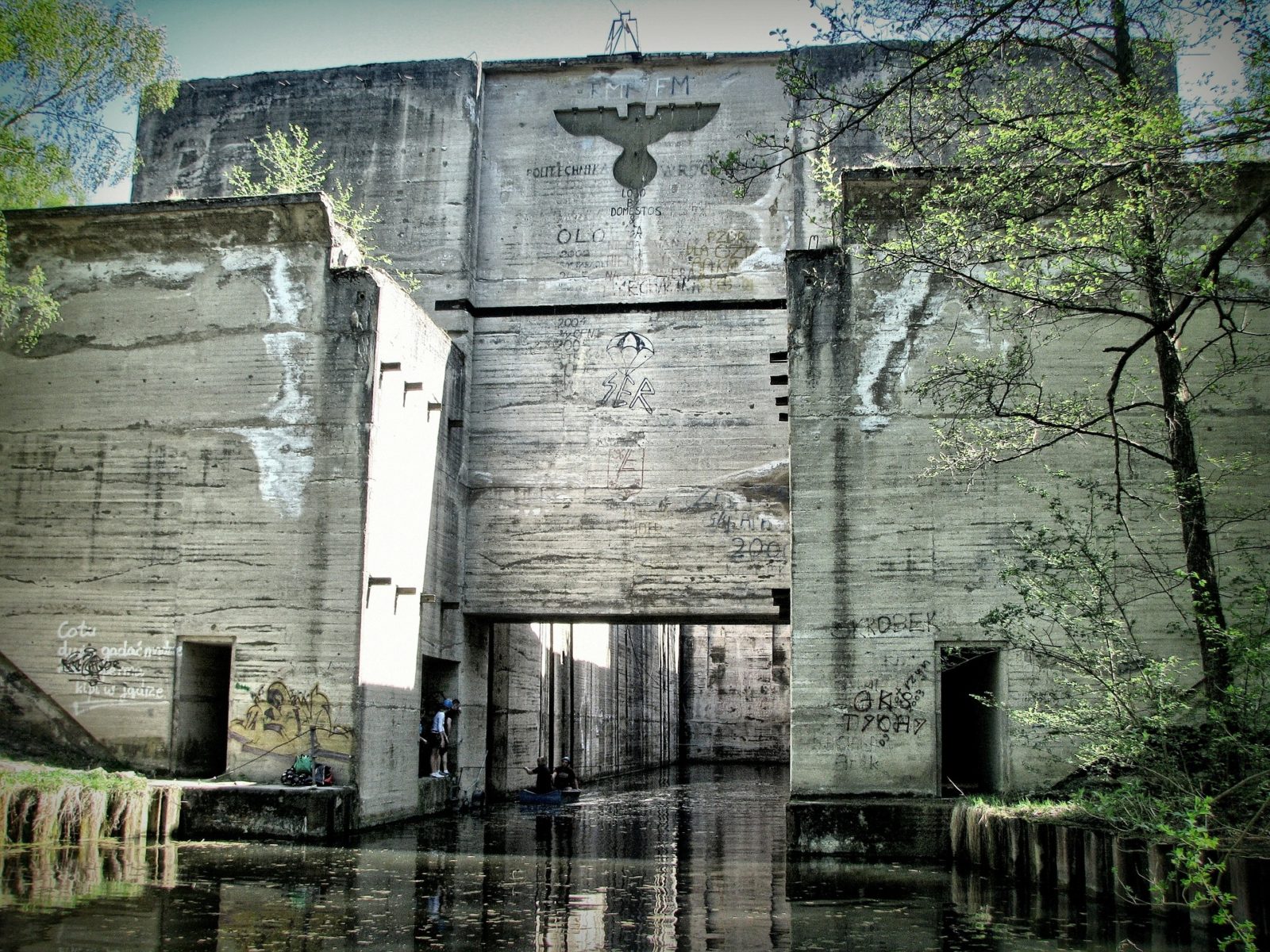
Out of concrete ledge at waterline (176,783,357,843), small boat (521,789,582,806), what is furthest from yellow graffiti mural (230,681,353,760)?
small boat (521,789,582,806)

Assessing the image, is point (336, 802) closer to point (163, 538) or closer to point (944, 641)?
point (163, 538)

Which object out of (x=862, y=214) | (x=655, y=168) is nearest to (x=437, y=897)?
(x=862, y=214)

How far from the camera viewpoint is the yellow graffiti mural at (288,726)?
1619 centimetres

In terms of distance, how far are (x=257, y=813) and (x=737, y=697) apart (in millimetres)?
33450

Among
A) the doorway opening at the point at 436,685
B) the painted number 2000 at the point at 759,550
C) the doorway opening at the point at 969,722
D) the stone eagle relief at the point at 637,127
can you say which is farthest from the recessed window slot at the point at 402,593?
the stone eagle relief at the point at 637,127

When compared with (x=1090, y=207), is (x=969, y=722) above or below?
below

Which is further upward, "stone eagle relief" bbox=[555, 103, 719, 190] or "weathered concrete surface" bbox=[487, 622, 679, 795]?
"stone eagle relief" bbox=[555, 103, 719, 190]

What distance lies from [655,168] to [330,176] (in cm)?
582

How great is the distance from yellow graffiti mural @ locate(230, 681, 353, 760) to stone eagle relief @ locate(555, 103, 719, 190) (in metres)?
10.4

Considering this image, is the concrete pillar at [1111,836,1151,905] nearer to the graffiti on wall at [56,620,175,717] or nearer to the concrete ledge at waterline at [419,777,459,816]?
the concrete ledge at waterline at [419,777,459,816]

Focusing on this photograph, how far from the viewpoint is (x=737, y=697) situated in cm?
4744

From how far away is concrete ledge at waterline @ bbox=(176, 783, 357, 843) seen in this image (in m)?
15.3

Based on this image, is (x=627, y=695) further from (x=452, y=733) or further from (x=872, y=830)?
(x=872, y=830)

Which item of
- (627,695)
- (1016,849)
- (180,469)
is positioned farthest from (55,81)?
(627,695)
